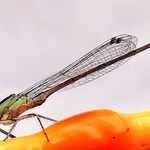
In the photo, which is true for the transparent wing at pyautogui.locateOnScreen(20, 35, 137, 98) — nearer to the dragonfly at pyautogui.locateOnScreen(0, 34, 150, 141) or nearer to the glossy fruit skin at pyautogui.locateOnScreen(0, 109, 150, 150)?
the dragonfly at pyautogui.locateOnScreen(0, 34, 150, 141)

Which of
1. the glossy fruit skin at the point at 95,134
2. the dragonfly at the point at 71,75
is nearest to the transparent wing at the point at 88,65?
the dragonfly at the point at 71,75

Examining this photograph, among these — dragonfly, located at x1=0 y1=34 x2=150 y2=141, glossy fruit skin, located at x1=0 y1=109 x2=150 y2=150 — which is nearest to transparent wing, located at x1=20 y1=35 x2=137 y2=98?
dragonfly, located at x1=0 y1=34 x2=150 y2=141

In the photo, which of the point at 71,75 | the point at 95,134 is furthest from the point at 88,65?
the point at 95,134

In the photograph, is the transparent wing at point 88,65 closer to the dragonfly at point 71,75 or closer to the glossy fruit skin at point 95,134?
the dragonfly at point 71,75

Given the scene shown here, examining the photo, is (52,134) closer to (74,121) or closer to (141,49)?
(74,121)

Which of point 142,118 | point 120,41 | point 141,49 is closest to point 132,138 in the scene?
point 142,118

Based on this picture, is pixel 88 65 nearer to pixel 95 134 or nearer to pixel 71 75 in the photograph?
pixel 71 75
